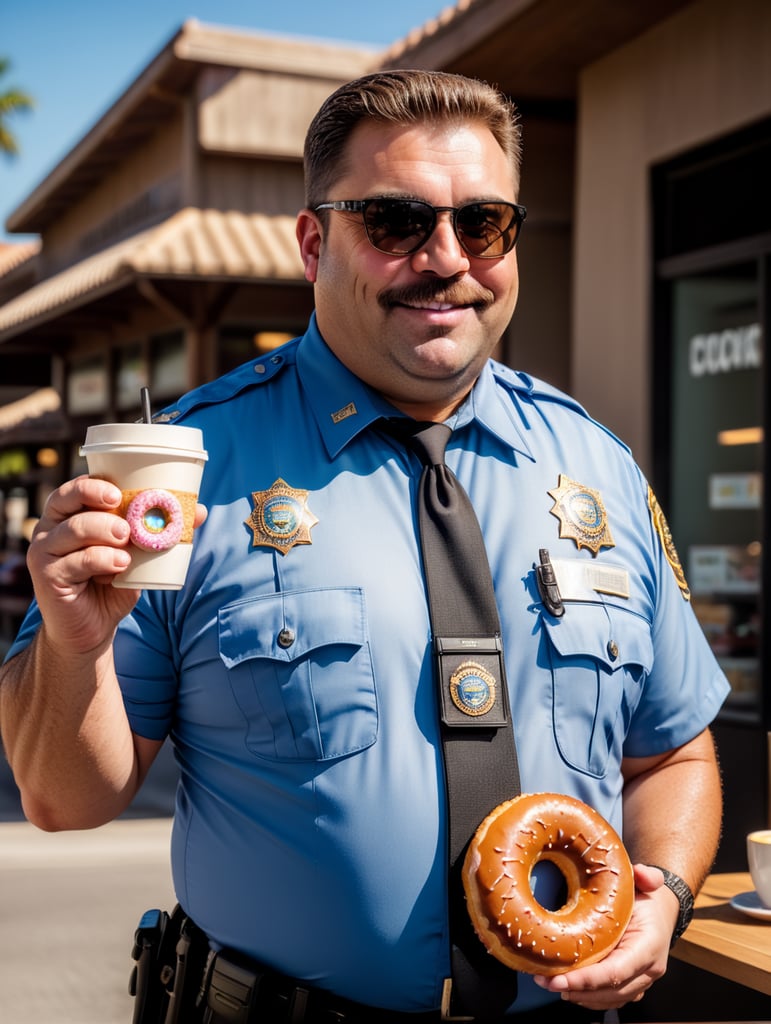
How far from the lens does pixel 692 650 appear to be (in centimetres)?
243

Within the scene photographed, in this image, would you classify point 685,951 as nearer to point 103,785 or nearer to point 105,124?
point 103,785

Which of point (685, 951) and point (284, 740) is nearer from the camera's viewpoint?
point (284, 740)

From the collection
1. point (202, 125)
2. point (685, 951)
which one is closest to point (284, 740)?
point (685, 951)

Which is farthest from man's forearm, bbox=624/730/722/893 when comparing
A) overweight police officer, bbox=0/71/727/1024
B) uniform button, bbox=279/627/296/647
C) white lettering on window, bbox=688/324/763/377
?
white lettering on window, bbox=688/324/763/377

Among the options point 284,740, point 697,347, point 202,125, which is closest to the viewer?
point 284,740

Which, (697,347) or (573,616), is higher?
(697,347)

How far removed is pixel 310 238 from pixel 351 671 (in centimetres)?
85

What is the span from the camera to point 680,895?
2.21 meters

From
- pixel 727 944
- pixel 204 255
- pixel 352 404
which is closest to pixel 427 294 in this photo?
pixel 352 404

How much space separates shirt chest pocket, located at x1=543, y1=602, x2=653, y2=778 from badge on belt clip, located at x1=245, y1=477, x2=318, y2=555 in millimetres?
452

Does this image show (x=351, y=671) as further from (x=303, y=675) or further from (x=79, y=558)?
(x=79, y=558)

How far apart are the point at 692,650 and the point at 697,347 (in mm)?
6005

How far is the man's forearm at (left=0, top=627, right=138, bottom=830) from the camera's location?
1915 millimetres

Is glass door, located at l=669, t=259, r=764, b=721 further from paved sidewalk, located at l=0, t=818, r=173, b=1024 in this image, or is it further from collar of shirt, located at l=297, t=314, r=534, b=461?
collar of shirt, located at l=297, t=314, r=534, b=461
